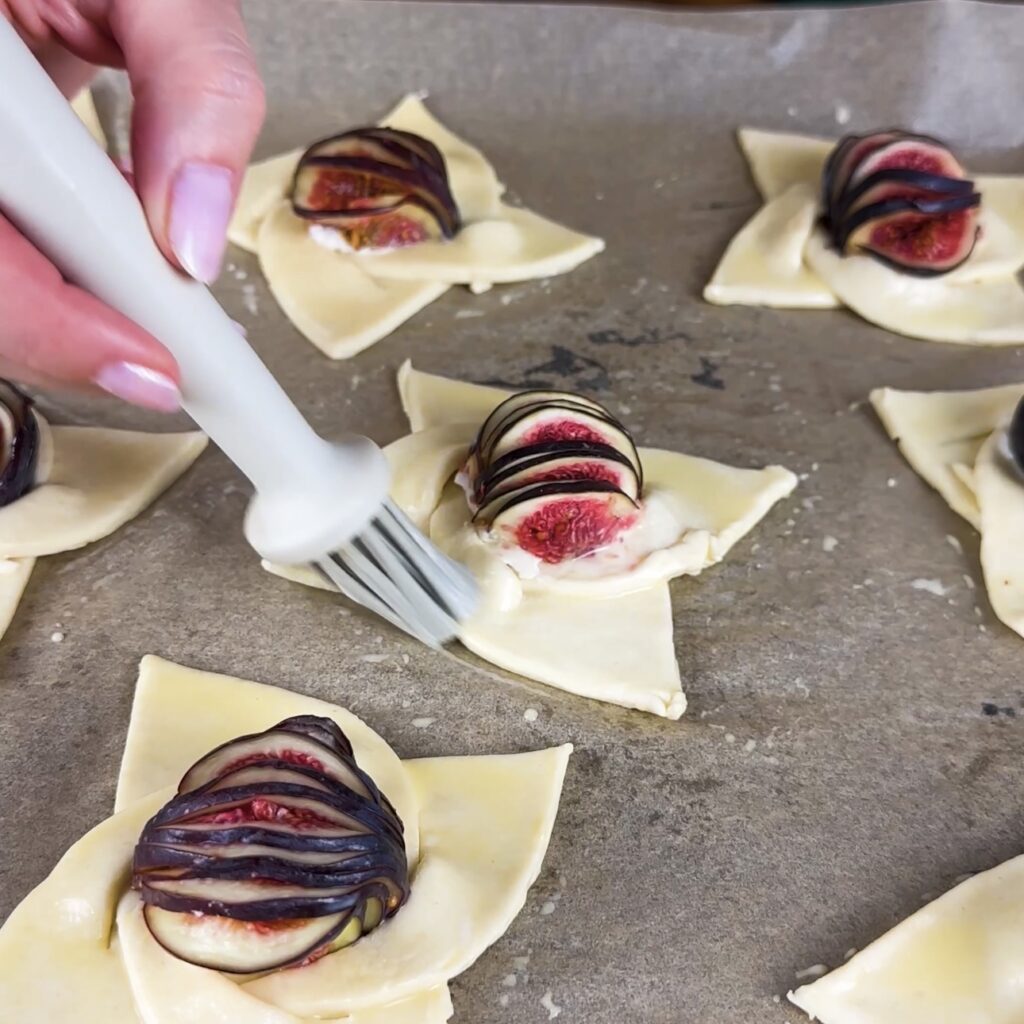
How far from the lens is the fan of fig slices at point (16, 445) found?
6.37 ft

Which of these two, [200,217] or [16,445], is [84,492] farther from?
[200,217]

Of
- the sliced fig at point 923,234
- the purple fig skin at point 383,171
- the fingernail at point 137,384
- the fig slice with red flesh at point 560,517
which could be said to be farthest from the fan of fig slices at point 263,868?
the sliced fig at point 923,234

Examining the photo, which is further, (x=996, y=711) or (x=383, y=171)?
Result: (x=383, y=171)

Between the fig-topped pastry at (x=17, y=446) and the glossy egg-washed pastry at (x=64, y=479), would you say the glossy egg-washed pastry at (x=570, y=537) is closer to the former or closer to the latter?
the glossy egg-washed pastry at (x=64, y=479)

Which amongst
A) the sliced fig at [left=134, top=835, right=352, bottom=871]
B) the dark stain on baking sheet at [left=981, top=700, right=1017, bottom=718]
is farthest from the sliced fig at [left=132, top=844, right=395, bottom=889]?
the dark stain on baking sheet at [left=981, top=700, right=1017, bottom=718]

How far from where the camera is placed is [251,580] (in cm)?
197

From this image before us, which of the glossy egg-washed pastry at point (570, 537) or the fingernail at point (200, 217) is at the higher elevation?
the fingernail at point (200, 217)

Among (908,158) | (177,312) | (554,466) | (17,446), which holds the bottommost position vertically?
(908,158)

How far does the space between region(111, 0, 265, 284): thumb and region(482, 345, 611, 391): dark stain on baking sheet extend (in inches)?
37.8

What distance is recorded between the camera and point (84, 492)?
2027 millimetres

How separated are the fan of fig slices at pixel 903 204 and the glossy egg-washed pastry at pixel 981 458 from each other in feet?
1.11

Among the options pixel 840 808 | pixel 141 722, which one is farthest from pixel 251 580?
pixel 840 808

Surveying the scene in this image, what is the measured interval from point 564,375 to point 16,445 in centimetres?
107

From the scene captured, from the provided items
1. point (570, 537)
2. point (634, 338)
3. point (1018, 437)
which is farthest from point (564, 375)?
point (1018, 437)
